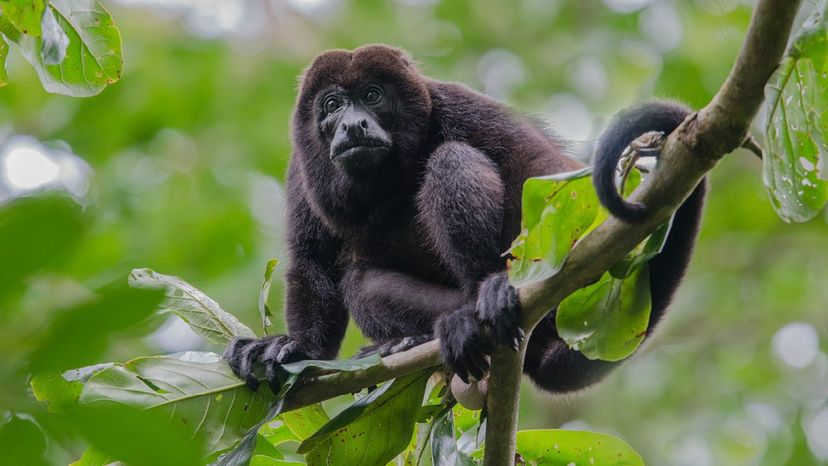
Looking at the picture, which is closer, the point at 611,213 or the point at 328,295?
the point at 611,213

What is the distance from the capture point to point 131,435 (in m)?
0.75

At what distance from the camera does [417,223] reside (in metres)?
3.56

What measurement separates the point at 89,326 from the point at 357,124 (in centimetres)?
295

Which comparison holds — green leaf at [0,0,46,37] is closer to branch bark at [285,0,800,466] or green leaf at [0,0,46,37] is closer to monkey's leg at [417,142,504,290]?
branch bark at [285,0,800,466]

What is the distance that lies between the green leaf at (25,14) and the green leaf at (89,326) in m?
1.66

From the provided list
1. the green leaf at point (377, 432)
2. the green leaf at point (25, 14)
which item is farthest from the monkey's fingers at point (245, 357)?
the green leaf at point (25, 14)

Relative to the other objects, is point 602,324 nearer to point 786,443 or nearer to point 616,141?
point 616,141

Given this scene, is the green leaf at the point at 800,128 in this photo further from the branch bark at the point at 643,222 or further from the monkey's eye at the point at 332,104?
the monkey's eye at the point at 332,104

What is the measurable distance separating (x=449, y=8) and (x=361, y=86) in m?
7.46

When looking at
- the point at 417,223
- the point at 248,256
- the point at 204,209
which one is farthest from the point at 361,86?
the point at 204,209

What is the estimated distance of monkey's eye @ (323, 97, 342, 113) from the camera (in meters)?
3.90

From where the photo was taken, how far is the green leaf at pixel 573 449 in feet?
9.29

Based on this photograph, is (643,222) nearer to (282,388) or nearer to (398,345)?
(282,388)

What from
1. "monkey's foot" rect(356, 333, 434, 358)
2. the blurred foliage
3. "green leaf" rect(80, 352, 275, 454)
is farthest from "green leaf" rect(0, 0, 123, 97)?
the blurred foliage
